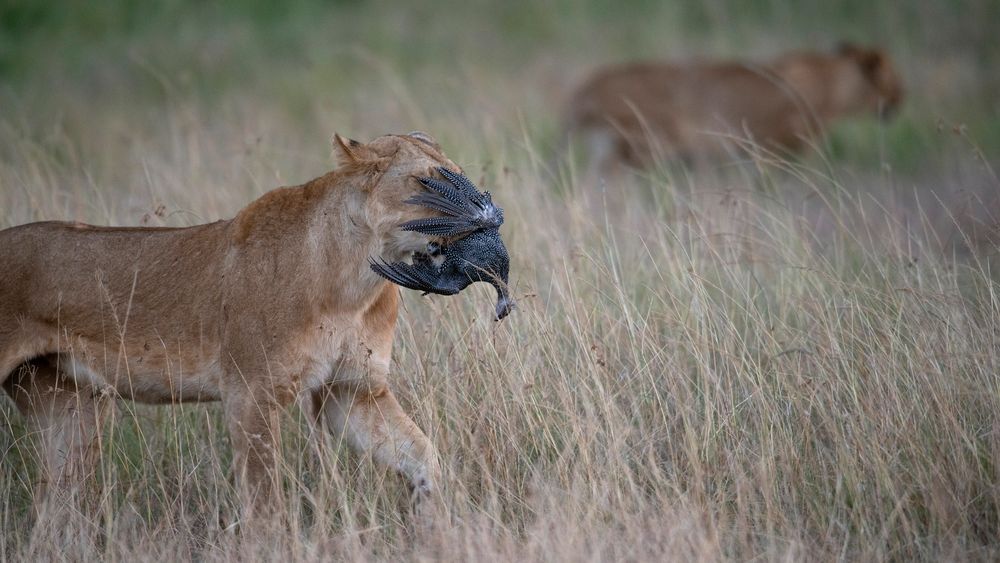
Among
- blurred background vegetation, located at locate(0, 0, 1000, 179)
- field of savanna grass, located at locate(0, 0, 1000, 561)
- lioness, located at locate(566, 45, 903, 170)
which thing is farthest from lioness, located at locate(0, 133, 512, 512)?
lioness, located at locate(566, 45, 903, 170)

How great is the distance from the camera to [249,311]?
440 centimetres

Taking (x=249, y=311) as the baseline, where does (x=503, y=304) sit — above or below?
above

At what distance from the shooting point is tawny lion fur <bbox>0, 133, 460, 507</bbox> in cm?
433

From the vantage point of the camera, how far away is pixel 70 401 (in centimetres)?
494

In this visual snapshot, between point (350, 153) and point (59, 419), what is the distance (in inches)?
72.3

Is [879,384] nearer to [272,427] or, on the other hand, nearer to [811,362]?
[811,362]

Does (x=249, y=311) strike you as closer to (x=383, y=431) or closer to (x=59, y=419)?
(x=383, y=431)

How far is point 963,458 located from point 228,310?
278 cm


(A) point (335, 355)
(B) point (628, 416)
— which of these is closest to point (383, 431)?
(A) point (335, 355)

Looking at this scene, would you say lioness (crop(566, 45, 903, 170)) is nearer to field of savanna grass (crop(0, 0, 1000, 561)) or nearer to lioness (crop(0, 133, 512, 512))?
field of savanna grass (crop(0, 0, 1000, 561))

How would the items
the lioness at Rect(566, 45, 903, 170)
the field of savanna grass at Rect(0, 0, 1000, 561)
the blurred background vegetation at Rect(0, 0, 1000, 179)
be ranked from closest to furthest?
the field of savanna grass at Rect(0, 0, 1000, 561), the lioness at Rect(566, 45, 903, 170), the blurred background vegetation at Rect(0, 0, 1000, 179)

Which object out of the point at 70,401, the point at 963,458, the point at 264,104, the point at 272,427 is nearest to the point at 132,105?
the point at 264,104

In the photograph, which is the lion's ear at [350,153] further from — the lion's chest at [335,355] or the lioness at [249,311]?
the lion's chest at [335,355]

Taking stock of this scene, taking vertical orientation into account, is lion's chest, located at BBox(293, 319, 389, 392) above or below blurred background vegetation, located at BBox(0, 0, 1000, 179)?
above
